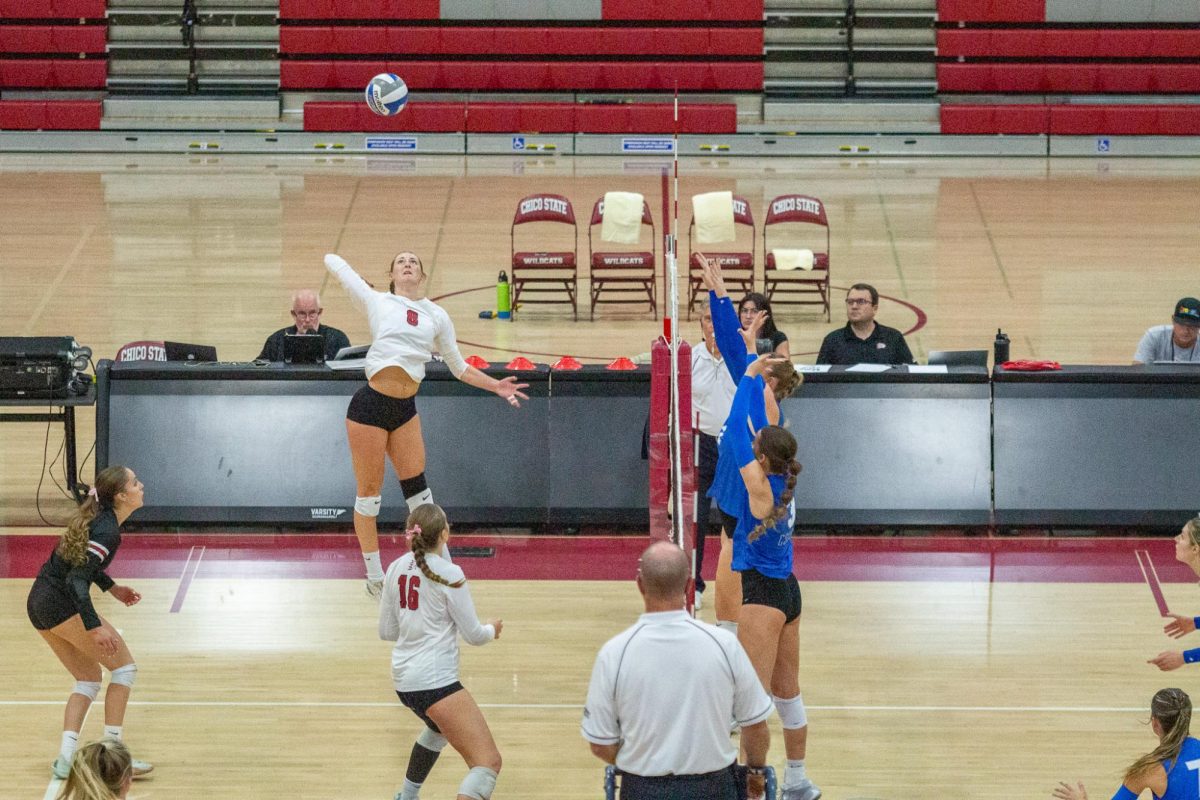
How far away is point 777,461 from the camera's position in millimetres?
6234

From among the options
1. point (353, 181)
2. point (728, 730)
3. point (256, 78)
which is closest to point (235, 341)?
point (353, 181)

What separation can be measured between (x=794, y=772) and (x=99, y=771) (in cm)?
306

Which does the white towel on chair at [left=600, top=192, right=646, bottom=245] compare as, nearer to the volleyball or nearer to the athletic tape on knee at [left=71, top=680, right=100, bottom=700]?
the volleyball

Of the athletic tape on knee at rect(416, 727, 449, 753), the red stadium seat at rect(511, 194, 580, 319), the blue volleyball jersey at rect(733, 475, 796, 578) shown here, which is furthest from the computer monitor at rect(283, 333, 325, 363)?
the red stadium seat at rect(511, 194, 580, 319)

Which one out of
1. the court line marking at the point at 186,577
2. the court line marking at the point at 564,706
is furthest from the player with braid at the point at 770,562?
the court line marking at the point at 186,577

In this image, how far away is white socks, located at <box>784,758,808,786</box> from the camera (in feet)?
21.6

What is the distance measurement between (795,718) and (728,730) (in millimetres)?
1707

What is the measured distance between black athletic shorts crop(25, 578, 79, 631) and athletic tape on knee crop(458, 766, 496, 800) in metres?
→ 1.87

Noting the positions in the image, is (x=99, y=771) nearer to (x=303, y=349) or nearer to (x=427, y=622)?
(x=427, y=622)

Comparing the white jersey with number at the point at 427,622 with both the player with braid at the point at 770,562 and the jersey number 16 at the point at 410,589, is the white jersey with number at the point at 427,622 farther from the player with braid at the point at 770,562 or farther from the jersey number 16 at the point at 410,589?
the player with braid at the point at 770,562

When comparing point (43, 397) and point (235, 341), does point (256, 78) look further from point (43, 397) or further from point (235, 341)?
point (43, 397)

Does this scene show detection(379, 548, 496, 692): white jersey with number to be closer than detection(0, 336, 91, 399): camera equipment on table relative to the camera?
Yes

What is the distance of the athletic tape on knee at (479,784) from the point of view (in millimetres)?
6066

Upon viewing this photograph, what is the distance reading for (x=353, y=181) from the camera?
23031mm
